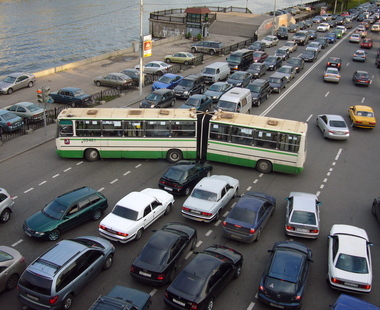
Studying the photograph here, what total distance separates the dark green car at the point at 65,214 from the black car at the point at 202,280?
5639 millimetres

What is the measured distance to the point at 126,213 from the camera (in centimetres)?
1647

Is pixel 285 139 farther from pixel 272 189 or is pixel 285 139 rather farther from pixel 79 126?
pixel 79 126

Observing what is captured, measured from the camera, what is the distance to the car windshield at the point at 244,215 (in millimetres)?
16406

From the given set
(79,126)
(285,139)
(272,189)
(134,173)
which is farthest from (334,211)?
(79,126)

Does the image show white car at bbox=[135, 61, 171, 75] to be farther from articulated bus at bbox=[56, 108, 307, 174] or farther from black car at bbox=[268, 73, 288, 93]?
articulated bus at bbox=[56, 108, 307, 174]

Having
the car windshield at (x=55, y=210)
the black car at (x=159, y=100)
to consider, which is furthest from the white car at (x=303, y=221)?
the black car at (x=159, y=100)

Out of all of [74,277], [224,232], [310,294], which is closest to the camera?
[74,277]

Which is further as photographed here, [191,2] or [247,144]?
[191,2]

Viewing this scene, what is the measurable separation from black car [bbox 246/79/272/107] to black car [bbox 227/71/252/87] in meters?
1.67

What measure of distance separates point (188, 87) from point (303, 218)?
→ 2045cm

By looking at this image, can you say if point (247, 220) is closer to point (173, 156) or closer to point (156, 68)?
point (173, 156)

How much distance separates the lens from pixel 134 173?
22391mm

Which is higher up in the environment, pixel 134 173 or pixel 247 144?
pixel 247 144

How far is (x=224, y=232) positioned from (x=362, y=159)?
1291cm
